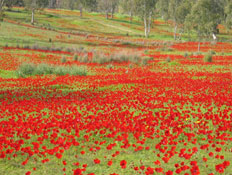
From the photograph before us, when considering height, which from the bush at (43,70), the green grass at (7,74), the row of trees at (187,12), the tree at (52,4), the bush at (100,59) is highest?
the tree at (52,4)

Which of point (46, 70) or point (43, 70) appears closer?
point (43, 70)

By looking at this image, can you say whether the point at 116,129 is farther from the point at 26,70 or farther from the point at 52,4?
the point at 52,4

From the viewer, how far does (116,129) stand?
7.79 m

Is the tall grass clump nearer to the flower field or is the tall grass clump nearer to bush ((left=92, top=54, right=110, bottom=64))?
the flower field

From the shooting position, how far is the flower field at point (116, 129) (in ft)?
18.7

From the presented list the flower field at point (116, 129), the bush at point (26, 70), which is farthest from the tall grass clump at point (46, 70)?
the flower field at point (116, 129)

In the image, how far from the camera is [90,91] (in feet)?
43.0

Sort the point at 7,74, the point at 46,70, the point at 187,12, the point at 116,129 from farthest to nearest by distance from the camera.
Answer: the point at 187,12
the point at 46,70
the point at 7,74
the point at 116,129

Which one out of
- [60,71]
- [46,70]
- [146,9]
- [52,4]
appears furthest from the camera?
[52,4]

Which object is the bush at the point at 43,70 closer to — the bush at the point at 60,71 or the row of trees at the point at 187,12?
the bush at the point at 60,71

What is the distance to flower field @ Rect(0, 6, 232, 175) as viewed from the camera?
5711 millimetres

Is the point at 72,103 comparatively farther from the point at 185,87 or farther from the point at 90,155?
the point at 185,87

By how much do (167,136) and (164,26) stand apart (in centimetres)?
10214

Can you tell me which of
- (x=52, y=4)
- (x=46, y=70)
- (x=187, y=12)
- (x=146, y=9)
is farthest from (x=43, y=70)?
(x=52, y=4)
